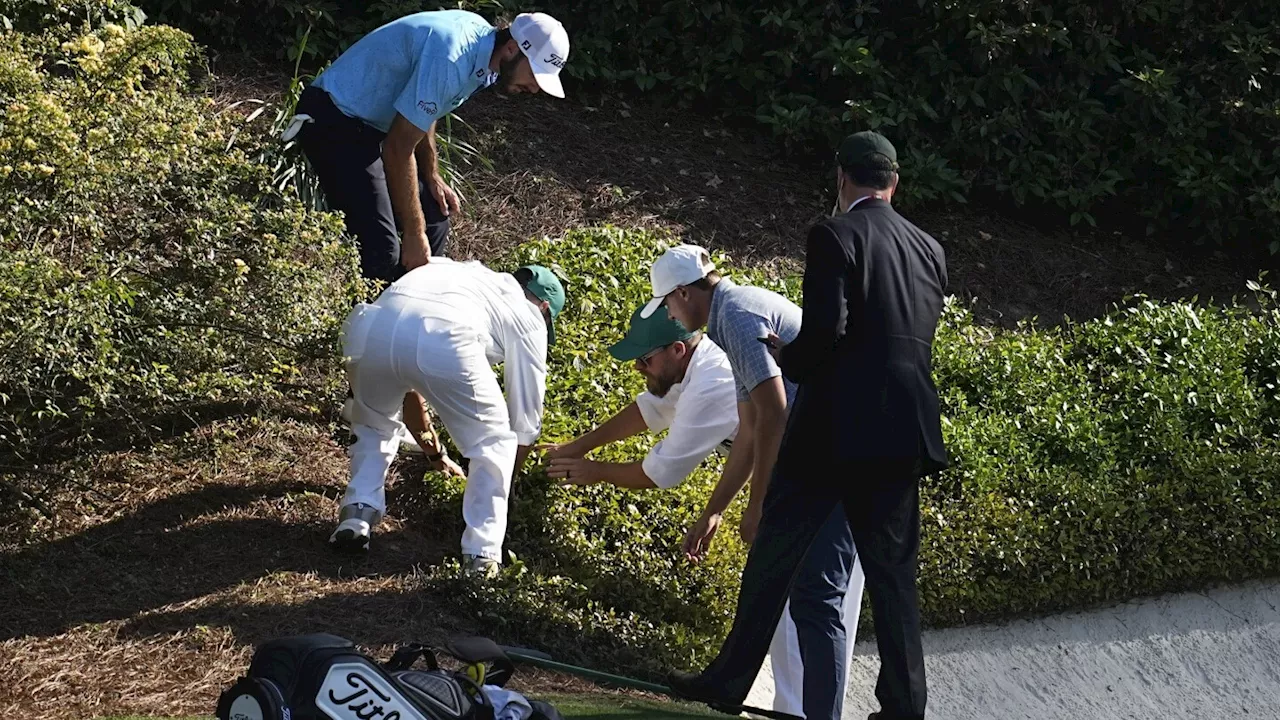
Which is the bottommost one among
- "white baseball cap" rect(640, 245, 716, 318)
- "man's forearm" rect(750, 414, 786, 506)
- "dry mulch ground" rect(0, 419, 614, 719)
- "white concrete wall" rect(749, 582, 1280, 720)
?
"white concrete wall" rect(749, 582, 1280, 720)

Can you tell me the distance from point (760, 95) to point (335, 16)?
10.1 feet

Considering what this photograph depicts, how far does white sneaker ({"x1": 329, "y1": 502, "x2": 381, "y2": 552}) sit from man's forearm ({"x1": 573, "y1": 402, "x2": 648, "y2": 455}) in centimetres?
103

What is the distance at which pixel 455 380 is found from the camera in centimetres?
606

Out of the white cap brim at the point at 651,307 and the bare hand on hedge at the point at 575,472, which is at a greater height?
the white cap brim at the point at 651,307

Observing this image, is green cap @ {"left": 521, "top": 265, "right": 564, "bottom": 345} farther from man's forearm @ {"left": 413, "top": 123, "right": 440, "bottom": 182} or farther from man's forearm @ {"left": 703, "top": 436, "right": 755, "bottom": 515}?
man's forearm @ {"left": 703, "top": 436, "right": 755, "bottom": 515}

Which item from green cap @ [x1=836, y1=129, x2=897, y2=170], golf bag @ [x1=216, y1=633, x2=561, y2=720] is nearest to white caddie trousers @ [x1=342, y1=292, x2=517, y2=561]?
green cap @ [x1=836, y1=129, x2=897, y2=170]

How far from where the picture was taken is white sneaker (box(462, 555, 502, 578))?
608cm

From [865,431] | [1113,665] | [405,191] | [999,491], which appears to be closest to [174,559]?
[405,191]

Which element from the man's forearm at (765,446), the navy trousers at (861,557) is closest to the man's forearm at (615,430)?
the man's forearm at (765,446)

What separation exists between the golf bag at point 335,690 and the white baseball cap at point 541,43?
3.52 metres

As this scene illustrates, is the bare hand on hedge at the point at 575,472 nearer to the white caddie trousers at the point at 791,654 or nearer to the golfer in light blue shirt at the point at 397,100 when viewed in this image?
the golfer in light blue shirt at the point at 397,100

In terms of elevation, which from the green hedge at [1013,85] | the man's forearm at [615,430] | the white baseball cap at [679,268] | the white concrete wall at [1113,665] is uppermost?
the green hedge at [1013,85]

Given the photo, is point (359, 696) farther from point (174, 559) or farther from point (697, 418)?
point (697, 418)

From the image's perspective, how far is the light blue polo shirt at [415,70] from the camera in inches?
261
